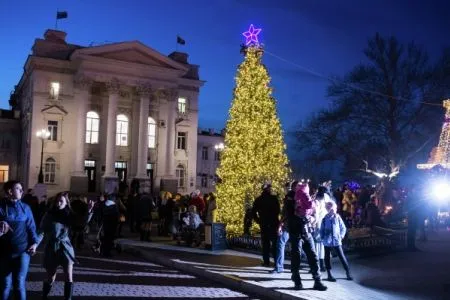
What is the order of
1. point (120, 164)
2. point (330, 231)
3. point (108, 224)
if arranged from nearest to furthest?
point (330, 231)
point (108, 224)
point (120, 164)

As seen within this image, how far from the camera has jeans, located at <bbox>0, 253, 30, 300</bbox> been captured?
652 cm

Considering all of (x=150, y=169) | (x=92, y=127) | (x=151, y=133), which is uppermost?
(x=92, y=127)

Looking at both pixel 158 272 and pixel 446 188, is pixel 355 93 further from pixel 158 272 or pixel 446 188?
pixel 158 272

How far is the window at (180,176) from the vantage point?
53906 millimetres

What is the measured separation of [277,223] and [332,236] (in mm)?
1889

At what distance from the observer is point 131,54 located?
48656 millimetres

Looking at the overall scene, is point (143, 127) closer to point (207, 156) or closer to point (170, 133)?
point (170, 133)

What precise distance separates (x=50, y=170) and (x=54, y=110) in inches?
215

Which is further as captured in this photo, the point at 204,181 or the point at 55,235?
the point at 204,181

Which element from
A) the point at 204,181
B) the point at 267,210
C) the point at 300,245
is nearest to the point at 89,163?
the point at 204,181

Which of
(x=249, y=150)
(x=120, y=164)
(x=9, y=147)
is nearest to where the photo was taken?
(x=249, y=150)

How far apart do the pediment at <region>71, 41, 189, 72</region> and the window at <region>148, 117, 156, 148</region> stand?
5.64m

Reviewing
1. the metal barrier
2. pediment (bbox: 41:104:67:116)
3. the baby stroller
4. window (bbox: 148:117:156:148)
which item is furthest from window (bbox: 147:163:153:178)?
the metal barrier

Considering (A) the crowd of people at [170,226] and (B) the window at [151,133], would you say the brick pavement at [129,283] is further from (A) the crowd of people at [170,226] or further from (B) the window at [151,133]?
(B) the window at [151,133]
